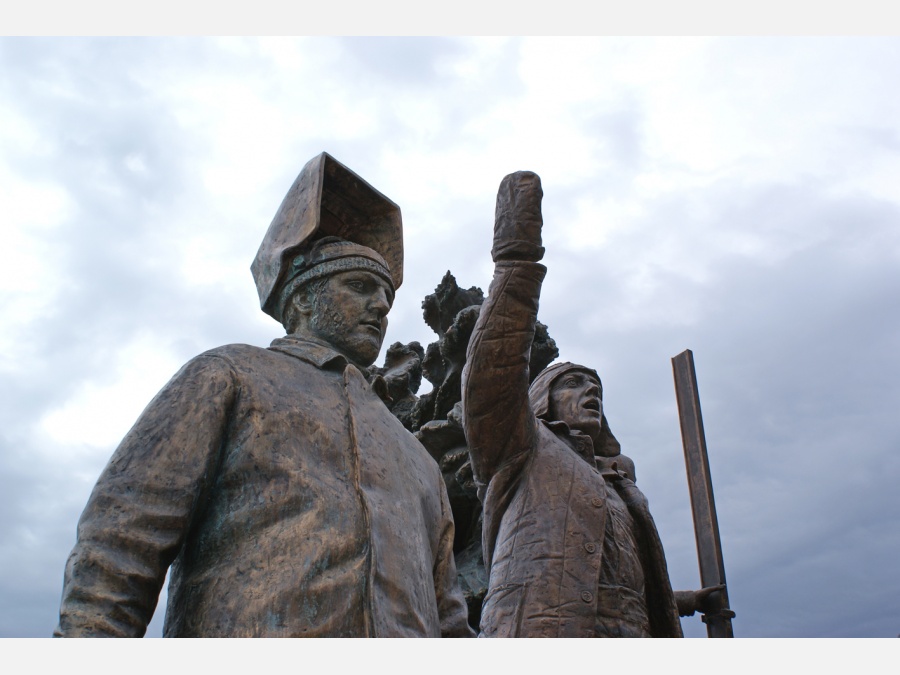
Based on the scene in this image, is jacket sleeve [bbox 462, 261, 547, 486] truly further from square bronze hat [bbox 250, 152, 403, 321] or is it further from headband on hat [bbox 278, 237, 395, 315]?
headband on hat [bbox 278, 237, 395, 315]

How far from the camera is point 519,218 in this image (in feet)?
15.9

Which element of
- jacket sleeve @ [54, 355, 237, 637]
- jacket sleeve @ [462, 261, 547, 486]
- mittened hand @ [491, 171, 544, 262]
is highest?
mittened hand @ [491, 171, 544, 262]

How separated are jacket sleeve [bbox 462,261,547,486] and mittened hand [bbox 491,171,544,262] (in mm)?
61

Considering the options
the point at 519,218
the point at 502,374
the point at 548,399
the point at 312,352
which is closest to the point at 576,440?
the point at 548,399

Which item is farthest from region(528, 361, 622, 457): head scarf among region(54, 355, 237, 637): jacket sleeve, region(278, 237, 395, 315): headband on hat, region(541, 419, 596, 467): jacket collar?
region(54, 355, 237, 637): jacket sleeve

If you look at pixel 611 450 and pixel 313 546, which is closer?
pixel 313 546

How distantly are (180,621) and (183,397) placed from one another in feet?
2.09

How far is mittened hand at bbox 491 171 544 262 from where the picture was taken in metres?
4.83

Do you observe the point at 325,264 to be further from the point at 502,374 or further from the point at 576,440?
the point at 576,440

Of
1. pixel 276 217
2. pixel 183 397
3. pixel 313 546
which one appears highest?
pixel 276 217

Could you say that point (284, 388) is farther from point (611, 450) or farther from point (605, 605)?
point (611, 450)

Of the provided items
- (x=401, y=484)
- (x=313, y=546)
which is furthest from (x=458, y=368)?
(x=313, y=546)

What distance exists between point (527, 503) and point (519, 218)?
1.43 m

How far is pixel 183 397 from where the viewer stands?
317 centimetres
